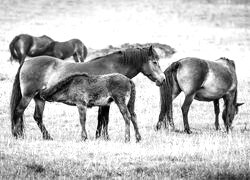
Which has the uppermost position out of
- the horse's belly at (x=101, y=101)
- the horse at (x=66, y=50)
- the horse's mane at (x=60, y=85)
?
the horse's mane at (x=60, y=85)

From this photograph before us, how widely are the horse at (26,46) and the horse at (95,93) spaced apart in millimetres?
13643

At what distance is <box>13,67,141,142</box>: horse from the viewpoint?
9.78 meters

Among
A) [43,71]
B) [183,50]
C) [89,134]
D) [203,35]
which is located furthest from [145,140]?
[203,35]

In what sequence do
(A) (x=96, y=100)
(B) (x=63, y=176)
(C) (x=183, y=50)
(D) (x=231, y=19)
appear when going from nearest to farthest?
(B) (x=63, y=176)
(A) (x=96, y=100)
(C) (x=183, y=50)
(D) (x=231, y=19)

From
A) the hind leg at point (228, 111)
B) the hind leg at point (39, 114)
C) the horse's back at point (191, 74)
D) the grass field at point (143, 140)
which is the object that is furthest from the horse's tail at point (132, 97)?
the hind leg at point (228, 111)

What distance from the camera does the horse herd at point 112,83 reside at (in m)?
9.89

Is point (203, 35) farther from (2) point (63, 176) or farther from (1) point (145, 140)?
(2) point (63, 176)

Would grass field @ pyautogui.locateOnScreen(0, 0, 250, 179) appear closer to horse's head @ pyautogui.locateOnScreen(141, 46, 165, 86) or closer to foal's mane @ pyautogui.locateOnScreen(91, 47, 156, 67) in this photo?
horse's head @ pyautogui.locateOnScreen(141, 46, 165, 86)

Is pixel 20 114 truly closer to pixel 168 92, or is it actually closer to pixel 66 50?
pixel 168 92

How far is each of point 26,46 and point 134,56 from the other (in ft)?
45.7

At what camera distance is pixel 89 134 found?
1149 centimetres

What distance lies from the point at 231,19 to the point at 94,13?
11794 millimetres

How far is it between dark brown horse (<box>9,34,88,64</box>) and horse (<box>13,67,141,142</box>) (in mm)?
13844

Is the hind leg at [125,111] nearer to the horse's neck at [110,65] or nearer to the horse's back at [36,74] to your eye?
the horse's neck at [110,65]
